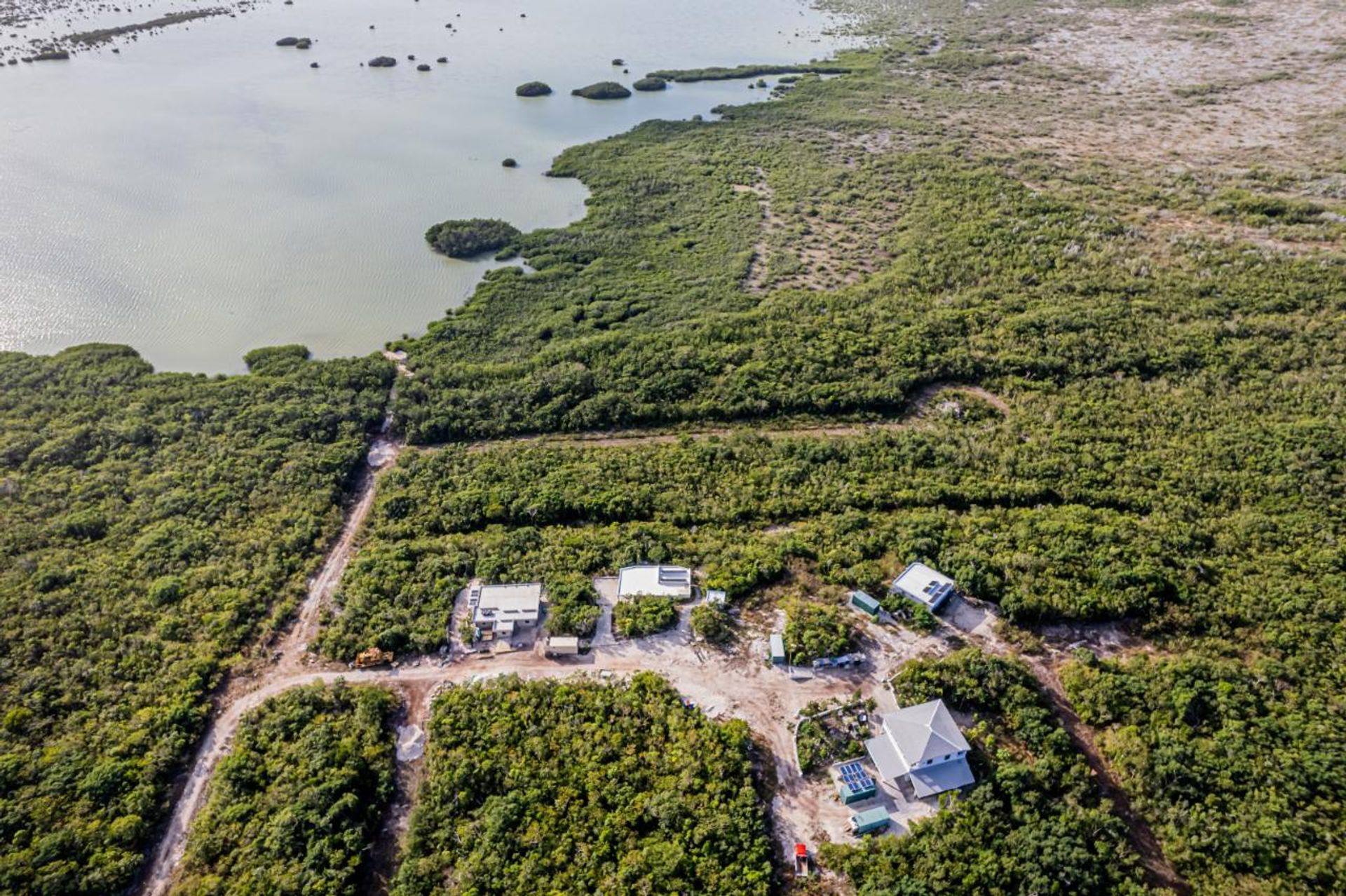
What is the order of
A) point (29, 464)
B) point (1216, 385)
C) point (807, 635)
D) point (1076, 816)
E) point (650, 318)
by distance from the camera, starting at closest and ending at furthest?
point (1076, 816) → point (807, 635) → point (29, 464) → point (1216, 385) → point (650, 318)

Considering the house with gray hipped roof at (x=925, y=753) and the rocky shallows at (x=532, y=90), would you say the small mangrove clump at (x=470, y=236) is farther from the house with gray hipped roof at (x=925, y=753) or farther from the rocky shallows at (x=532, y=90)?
the house with gray hipped roof at (x=925, y=753)

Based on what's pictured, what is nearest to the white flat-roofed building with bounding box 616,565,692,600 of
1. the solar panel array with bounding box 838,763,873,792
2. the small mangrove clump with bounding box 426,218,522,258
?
the solar panel array with bounding box 838,763,873,792

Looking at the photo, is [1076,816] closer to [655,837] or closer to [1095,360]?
[655,837]

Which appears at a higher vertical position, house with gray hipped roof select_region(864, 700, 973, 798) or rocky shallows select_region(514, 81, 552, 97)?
rocky shallows select_region(514, 81, 552, 97)

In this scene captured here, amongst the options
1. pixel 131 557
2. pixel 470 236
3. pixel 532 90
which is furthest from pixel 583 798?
pixel 532 90

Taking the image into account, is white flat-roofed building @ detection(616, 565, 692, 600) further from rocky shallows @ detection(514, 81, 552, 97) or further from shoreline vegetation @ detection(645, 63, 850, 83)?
shoreline vegetation @ detection(645, 63, 850, 83)

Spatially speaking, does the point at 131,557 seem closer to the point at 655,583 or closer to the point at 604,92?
the point at 655,583

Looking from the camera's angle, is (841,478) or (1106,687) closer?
(1106,687)

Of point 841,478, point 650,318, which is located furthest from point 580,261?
point 841,478
